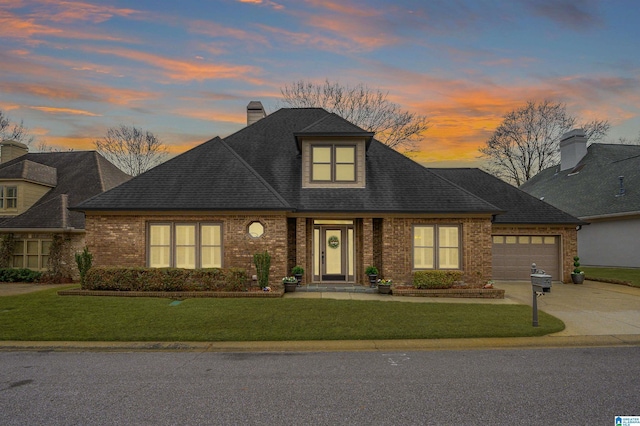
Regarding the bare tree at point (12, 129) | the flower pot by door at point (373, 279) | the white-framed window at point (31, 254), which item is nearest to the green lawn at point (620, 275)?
the flower pot by door at point (373, 279)

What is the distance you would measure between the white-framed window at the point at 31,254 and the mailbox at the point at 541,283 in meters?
21.2

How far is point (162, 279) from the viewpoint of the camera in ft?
42.9

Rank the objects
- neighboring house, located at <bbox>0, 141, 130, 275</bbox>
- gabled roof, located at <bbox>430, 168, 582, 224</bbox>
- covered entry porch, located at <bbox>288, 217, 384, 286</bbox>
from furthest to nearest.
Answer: neighboring house, located at <bbox>0, 141, 130, 275</bbox>
gabled roof, located at <bbox>430, 168, 582, 224</bbox>
covered entry porch, located at <bbox>288, 217, 384, 286</bbox>

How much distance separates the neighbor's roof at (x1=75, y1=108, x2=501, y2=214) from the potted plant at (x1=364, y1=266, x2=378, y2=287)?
232 centimetres

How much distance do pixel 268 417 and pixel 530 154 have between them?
45111 millimetres

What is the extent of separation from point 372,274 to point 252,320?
21.3 feet

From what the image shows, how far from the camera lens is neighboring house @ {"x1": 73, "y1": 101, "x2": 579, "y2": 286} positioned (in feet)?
45.8

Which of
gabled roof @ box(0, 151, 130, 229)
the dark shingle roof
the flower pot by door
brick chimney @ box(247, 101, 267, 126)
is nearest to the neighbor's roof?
the dark shingle roof

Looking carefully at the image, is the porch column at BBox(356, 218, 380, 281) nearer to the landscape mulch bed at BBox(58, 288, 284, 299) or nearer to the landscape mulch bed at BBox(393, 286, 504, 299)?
the landscape mulch bed at BBox(393, 286, 504, 299)

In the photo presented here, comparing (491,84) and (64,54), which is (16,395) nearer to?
(64,54)

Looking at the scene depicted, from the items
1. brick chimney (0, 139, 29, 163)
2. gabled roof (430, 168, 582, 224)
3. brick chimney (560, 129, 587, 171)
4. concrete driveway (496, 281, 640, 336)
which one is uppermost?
brick chimney (560, 129, 587, 171)

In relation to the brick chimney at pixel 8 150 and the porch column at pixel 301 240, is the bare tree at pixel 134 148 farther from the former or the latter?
the porch column at pixel 301 240

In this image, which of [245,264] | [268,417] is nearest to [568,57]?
[245,264]

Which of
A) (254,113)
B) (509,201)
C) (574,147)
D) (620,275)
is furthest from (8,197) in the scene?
(574,147)
